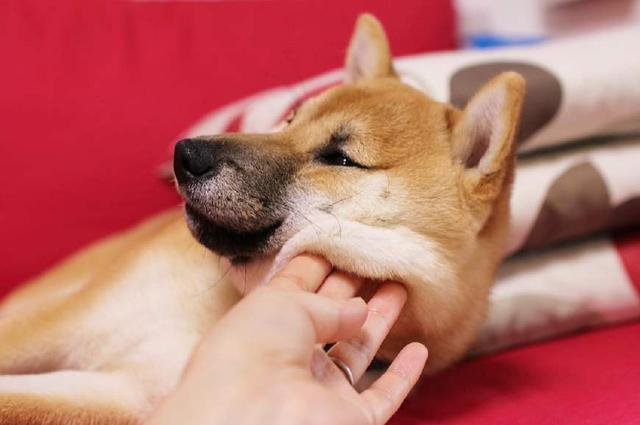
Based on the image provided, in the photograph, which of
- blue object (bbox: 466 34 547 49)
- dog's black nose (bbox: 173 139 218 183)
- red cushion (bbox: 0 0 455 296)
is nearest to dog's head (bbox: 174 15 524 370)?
dog's black nose (bbox: 173 139 218 183)

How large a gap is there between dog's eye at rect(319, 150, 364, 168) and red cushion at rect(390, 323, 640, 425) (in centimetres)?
41

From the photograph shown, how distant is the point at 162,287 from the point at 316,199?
13.8 inches

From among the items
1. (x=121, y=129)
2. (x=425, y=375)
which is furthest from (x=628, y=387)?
(x=121, y=129)

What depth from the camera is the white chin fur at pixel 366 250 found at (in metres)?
0.92

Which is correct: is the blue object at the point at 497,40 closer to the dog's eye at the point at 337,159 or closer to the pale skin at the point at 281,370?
the dog's eye at the point at 337,159

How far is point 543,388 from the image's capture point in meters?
1.09

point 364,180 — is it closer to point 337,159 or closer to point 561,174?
point 337,159

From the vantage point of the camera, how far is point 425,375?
3.75ft

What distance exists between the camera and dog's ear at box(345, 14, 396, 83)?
1271 millimetres

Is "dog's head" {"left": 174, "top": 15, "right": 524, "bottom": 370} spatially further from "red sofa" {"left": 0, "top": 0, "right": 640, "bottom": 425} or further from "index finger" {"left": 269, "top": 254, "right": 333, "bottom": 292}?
"red sofa" {"left": 0, "top": 0, "right": 640, "bottom": 425}

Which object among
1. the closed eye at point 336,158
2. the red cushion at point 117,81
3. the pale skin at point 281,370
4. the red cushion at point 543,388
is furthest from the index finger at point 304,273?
the red cushion at point 117,81

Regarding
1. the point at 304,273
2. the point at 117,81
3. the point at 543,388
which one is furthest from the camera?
the point at 117,81

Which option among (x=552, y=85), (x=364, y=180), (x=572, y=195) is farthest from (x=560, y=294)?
(x=364, y=180)

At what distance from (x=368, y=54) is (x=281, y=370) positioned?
0.81 m
